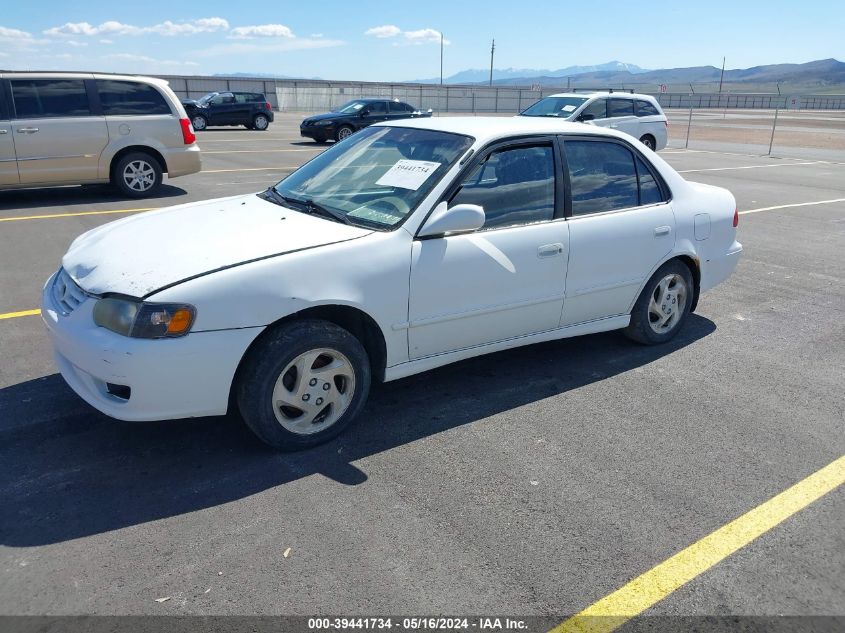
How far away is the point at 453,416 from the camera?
405 cm

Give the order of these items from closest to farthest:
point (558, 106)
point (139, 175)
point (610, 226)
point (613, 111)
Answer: point (610, 226) < point (139, 175) < point (558, 106) < point (613, 111)

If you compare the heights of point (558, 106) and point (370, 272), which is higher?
point (558, 106)

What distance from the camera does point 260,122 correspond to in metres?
27.1

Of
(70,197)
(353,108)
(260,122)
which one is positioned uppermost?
(353,108)

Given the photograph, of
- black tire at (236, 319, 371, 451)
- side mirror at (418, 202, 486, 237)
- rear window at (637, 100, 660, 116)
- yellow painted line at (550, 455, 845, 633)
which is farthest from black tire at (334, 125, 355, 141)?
yellow painted line at (550, 455, 845, 633)

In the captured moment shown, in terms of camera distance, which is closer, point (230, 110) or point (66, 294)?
point (66, 294)

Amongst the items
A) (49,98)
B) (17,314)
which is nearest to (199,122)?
(49,98)

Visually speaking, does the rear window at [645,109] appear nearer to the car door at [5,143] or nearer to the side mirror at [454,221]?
the car door at [5,143]

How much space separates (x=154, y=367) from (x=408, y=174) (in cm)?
181

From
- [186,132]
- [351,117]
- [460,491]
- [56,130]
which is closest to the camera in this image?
[460,491]

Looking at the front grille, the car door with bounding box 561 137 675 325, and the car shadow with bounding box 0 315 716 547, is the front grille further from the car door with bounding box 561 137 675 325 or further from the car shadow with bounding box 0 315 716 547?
the car door with bounding box 561 137 675 325

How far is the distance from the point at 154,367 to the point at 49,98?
8613 mm

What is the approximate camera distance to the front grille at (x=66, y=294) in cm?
347

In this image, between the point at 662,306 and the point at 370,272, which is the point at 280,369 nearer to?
the point at 370,272
